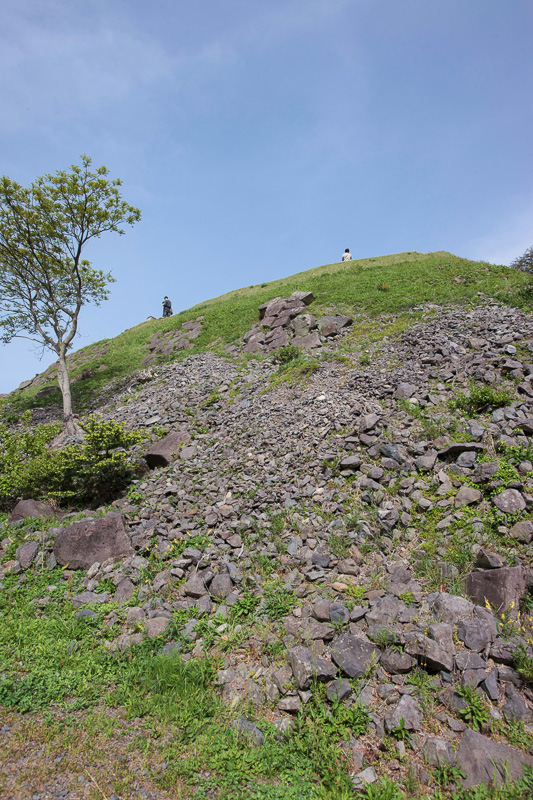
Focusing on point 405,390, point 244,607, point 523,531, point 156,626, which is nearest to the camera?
point 523,531

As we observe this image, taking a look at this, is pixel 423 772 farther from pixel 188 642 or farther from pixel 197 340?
pixel 197 340

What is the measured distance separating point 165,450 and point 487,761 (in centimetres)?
1054

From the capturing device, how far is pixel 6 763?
14.5ft

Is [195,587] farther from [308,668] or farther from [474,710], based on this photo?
[474,710]

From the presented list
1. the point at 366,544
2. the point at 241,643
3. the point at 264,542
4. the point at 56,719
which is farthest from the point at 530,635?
the point at 56,719

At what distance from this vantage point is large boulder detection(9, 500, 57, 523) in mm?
10555

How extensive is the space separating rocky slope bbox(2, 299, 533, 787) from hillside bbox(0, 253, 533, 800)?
4 cm

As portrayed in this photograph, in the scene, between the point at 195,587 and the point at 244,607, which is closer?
the point at 244,607

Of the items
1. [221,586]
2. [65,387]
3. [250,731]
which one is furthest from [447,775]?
[65,387]

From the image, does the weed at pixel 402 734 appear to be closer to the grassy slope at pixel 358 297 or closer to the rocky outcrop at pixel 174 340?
the grassy slope at pixel 358 297

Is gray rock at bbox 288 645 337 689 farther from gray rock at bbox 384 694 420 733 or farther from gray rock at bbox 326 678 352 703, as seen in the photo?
gray rock at bbox 384 694 420 733

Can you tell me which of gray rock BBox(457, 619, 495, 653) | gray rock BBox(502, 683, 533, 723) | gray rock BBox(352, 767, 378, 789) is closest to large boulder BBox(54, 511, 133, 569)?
gray rock BBox(352, 767, 378, 789)

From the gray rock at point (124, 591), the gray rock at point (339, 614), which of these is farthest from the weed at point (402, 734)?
the gray rock at point (124, 591)

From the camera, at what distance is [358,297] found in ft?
74.6
